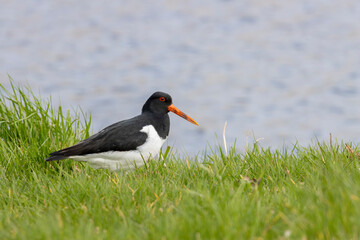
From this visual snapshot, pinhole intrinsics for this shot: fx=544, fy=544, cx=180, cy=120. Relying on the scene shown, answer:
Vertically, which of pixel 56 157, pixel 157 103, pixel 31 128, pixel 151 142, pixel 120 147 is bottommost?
pixel 56 157

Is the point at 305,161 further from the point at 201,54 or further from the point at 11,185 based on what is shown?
the point at 201,54

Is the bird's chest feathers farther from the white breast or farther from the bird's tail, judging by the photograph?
the bird's tail

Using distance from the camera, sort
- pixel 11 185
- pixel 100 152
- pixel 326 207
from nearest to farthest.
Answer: pixel 326 207 → pixel 11 185 → pixel 100 152

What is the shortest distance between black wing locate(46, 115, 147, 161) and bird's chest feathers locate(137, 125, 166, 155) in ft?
0.16

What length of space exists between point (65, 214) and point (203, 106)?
15.1 meters

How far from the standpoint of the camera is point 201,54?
84.5 feet

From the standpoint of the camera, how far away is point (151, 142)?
6.96 meters

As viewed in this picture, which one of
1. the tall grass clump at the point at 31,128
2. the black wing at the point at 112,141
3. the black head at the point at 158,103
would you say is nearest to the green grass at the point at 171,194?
the tall grass clump at the point at 31,128

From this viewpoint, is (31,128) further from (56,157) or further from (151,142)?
(151,142)

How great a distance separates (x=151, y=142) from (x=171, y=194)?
6.08 feet

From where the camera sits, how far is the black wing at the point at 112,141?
6.56 m

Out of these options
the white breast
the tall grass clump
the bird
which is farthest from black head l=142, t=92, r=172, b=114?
the tall grass clump

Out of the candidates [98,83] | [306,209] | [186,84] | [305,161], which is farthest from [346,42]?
[306,209]

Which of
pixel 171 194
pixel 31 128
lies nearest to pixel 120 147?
pixel 31 128
